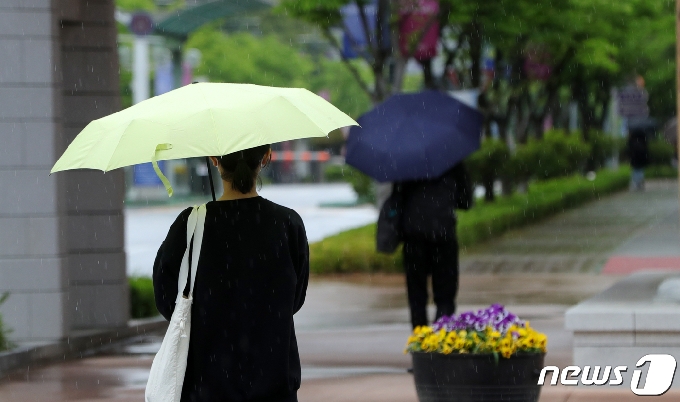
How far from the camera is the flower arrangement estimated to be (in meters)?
6.97

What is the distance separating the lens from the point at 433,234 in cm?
957

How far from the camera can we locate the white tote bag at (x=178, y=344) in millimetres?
4484

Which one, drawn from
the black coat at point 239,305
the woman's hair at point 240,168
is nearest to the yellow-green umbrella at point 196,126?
the woman's hair at point 240,168

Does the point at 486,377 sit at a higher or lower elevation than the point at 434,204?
lower

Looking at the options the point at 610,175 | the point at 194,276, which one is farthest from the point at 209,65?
the point at 194,276

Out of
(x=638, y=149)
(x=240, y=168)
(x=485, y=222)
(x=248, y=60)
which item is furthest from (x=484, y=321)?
(x=248, y=60)

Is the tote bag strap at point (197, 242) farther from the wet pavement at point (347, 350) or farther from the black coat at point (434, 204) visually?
the black coat at point (434, 204)

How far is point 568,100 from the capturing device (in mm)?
48250

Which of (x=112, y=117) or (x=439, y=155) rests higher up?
(x=112, y=117)

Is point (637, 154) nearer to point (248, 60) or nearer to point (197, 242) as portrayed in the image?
point (248, 60)

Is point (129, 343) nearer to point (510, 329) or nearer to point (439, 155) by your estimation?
point (439, 155)

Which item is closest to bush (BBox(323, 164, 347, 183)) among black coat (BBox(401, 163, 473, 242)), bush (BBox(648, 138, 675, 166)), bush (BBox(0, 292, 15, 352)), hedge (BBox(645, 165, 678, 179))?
bush (BBox(648, 138, 675, 166))

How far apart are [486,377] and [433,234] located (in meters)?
2.68

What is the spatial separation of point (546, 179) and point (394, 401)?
2877cm
